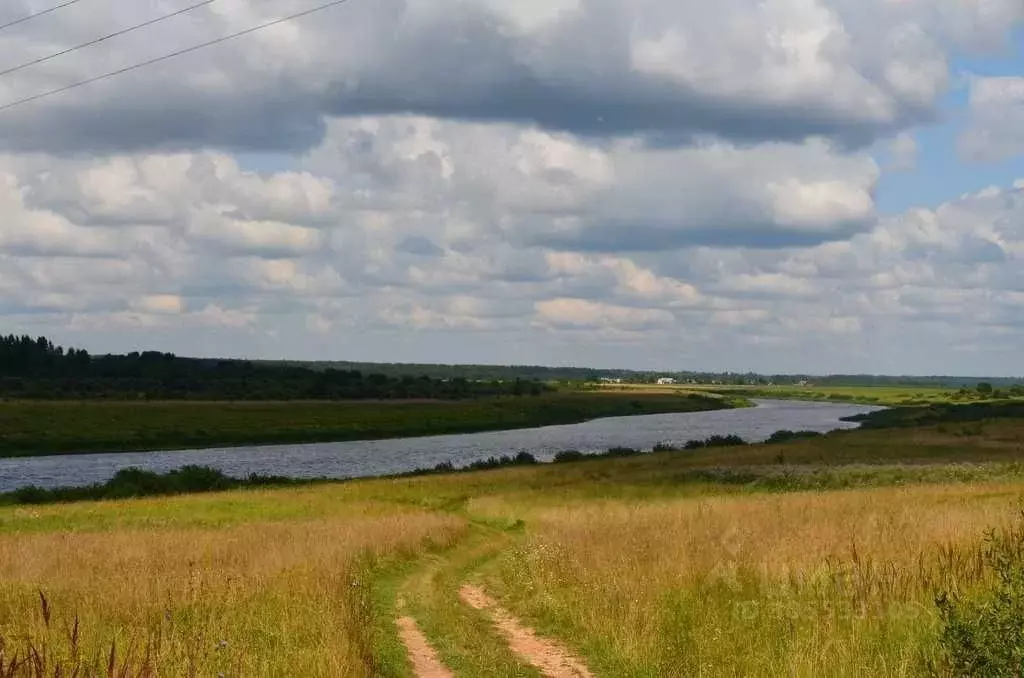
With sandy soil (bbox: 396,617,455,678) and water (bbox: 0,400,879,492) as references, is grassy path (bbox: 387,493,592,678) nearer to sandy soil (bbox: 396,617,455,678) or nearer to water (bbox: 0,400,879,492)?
sandy soil (bbox: 396,617,455,678)

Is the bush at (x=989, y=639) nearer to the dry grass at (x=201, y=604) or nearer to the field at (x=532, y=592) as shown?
the field at (x=532, y=592)

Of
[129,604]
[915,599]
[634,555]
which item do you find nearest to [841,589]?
[915,599]

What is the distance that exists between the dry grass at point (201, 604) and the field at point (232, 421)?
8013 cm

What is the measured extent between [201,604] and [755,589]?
22.7 feet

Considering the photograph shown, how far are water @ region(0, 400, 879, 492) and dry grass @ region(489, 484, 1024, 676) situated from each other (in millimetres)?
55437

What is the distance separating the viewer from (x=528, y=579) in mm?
17766

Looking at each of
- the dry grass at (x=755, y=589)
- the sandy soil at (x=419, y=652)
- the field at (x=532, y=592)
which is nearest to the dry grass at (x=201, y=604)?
the field at (x=532, y=592)

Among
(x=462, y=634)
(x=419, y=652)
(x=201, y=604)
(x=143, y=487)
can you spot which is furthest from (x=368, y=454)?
(x=419, y=652)

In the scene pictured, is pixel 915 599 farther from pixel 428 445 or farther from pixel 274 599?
pixel 428 445

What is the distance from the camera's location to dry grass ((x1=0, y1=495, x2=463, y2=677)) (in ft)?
32.7

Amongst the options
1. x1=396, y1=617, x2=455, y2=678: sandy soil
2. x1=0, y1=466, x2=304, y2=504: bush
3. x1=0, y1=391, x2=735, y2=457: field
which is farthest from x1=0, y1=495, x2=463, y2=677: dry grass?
x1=0, y1=391, x2=735, y2=457: field

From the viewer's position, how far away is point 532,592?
1673cm

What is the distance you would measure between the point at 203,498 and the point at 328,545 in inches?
1152

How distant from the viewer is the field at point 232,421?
104 m
